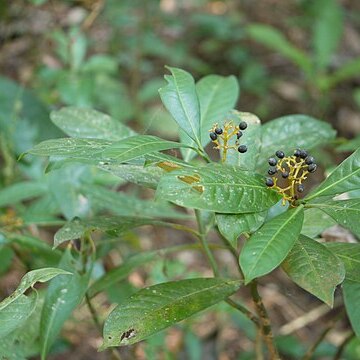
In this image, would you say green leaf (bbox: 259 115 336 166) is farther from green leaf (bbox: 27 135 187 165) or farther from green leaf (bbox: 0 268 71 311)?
green leaf (bbox: 0 268 71 311)

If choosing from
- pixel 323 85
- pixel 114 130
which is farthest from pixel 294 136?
pixel 323 85

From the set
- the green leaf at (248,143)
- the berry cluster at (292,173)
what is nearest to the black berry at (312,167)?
the berry cluster at (292,173)

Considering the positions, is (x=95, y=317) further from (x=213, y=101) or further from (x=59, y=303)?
(x=213, y=101)

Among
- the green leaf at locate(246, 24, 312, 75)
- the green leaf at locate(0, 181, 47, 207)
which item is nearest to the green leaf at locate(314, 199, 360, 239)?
the green leaf at locate(0, 181, 47, 207)

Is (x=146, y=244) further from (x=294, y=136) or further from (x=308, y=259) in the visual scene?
(x=308, y=259)

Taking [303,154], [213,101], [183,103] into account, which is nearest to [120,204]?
[213,101]

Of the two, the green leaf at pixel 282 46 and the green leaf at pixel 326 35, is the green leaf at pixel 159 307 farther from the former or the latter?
the green leaf at pixel 326 35
